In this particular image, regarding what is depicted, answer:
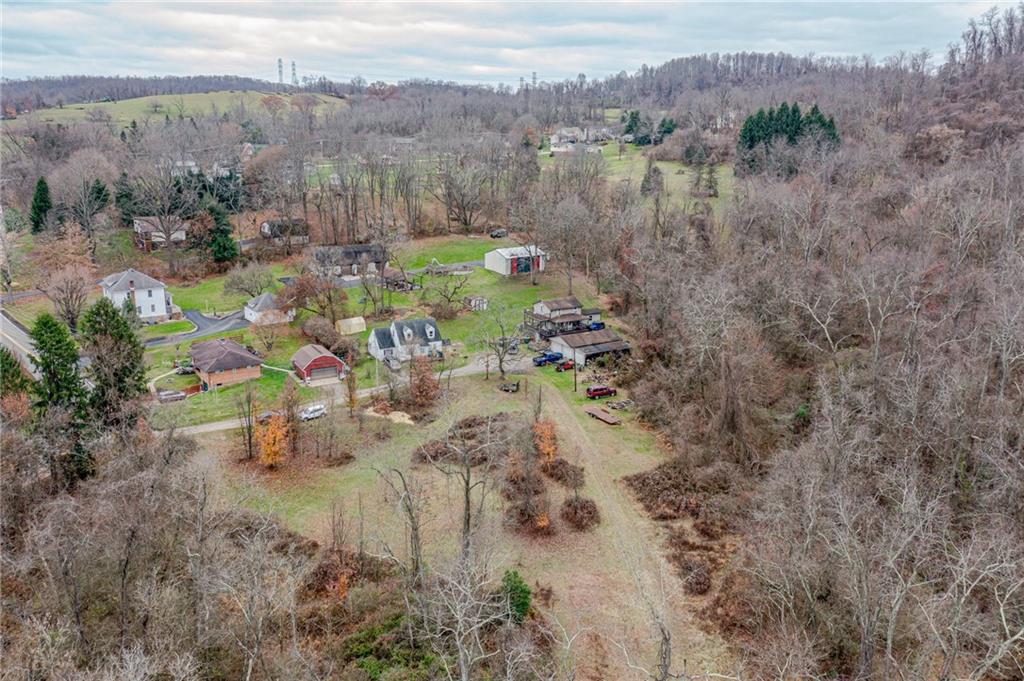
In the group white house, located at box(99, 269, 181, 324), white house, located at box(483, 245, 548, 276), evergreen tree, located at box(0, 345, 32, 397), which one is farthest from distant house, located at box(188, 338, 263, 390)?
white house, located at box(483, 245, 548, 276)

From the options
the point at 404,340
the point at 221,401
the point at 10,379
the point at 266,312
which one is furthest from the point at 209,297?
the point at 10,379

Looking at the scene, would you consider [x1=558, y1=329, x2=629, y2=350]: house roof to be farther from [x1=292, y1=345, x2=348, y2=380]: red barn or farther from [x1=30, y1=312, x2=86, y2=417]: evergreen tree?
[x1=30, y1=312, x2=86, y2=417]: evergreen tree

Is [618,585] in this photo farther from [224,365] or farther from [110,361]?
[224,365]

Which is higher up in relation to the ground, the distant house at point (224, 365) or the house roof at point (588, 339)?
the house roof at point (588, 339)

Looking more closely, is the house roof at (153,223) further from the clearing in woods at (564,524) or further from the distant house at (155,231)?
the clearing in woods at (564,524)

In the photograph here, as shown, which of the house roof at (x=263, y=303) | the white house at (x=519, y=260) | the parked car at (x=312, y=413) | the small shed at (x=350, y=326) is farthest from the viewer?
the white house at (x=519, y=260)

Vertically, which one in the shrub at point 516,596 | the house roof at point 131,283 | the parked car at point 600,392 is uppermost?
the house roof at point 131,283

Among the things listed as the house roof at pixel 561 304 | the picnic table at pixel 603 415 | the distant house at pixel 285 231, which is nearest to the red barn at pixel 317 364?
the picnic table at pixel 603 415
